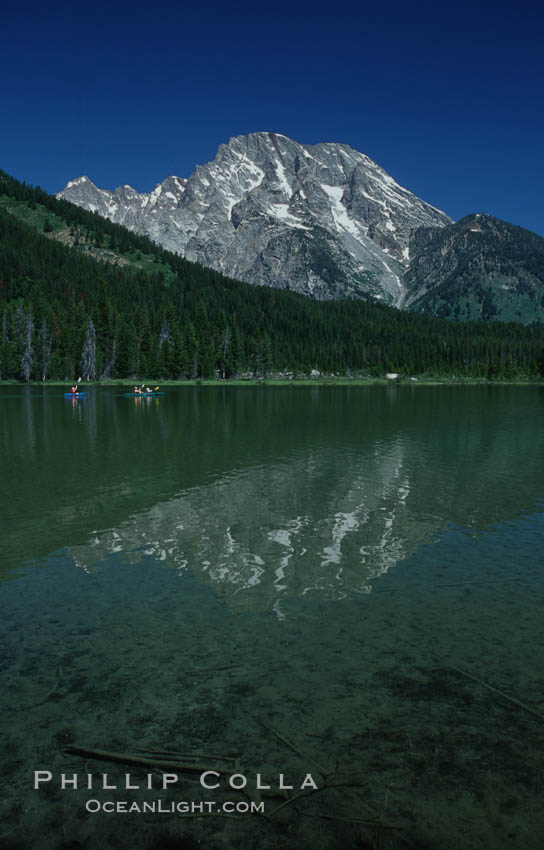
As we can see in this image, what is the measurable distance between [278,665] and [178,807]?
9.81 feet

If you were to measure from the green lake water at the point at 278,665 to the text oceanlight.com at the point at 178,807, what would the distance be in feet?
0.11

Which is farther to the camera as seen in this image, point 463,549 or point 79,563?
point 463,549

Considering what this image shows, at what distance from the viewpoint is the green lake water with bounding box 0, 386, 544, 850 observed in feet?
18.3

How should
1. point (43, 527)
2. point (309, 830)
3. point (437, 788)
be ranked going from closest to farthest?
point (309, 830) < point (437, 788) < point (43, 527)

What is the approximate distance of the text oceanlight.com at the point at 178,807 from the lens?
5.65m

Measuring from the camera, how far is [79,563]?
13.5 metres

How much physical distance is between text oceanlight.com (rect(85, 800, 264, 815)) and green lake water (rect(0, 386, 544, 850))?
32 millimetres

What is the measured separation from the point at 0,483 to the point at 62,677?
17.2 m

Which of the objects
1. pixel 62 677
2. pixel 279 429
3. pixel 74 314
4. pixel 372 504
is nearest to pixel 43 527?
pixel 62 677

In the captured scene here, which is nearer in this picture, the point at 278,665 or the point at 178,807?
the point at 178,807

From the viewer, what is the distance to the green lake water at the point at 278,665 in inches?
220

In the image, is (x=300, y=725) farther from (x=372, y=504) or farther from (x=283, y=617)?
(x=372, y=504)

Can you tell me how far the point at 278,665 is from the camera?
27.8ft

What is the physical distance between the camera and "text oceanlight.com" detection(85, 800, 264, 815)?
5648 mm
